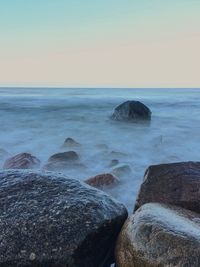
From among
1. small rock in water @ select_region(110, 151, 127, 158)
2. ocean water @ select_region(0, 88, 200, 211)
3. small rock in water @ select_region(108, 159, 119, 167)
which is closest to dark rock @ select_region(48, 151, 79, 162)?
ocean water @ select_region(0, 88, 200, 211)

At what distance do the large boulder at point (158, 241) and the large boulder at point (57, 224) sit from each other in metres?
0.19

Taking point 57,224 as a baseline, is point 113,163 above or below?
below

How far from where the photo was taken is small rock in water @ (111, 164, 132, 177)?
6.14 metres

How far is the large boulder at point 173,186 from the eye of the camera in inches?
133

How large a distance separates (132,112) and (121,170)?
563cm

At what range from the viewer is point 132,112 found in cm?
1173

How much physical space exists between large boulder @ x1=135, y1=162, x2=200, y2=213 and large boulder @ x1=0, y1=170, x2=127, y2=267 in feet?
1.22

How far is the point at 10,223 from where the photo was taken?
115 inches

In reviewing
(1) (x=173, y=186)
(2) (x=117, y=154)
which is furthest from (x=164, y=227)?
(2) (x=117, y=154)

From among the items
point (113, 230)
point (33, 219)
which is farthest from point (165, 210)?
point (33, 219)

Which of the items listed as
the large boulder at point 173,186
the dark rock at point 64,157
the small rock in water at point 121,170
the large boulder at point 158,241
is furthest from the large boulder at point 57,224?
the dark rock at point 64,157

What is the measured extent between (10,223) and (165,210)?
1.08m

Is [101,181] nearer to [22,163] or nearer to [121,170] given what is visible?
[121,170]

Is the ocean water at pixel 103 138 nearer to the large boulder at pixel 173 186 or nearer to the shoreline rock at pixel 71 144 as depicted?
the shoreline rock at pixel 71 144
